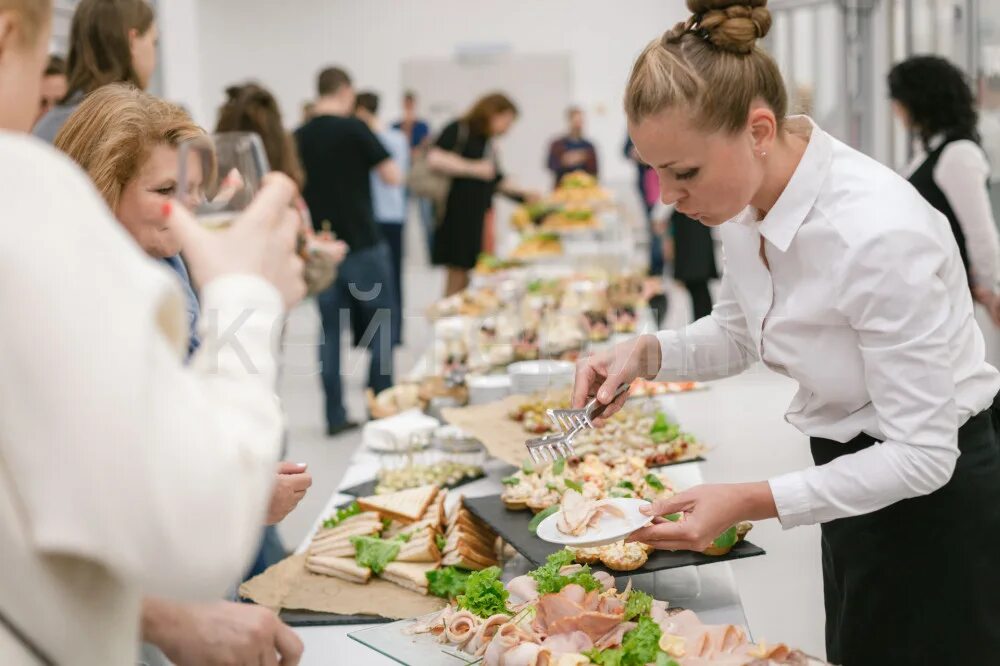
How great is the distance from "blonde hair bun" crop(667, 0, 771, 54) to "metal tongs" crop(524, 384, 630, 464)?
1.95ft

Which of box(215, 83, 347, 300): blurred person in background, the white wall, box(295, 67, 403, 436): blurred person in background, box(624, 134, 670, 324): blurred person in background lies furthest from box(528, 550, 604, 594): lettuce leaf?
the white wall

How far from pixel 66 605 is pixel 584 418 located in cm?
102

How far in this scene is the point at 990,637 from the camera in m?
1.48

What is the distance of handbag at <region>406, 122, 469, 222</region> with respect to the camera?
7.09 m

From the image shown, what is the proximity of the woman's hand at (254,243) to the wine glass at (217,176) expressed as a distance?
22 mm

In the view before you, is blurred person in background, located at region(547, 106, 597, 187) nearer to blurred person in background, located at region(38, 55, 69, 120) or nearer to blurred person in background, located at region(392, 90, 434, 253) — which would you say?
blurred person in background, located at region(392, 90, 434, 253)

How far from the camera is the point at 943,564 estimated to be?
58.3 inches

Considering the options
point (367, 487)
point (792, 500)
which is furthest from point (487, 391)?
point (792, 500)

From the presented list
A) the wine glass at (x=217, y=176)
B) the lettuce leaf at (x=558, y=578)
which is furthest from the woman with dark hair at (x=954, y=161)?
the wine glass at (x=217, y=176)

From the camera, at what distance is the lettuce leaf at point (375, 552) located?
175cm

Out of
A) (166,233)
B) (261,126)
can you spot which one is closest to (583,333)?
(261,126)

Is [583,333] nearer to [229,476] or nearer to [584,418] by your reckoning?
[584,418]

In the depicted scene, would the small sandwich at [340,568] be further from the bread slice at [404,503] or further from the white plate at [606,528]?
the white plate at [606,528]

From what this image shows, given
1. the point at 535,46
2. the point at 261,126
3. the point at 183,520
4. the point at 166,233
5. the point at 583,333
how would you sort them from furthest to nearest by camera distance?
1. the point at 535,46
2. the point at 261,126
3. the point at 583,333
4. the point at 166,233
5. the point at 183,520
